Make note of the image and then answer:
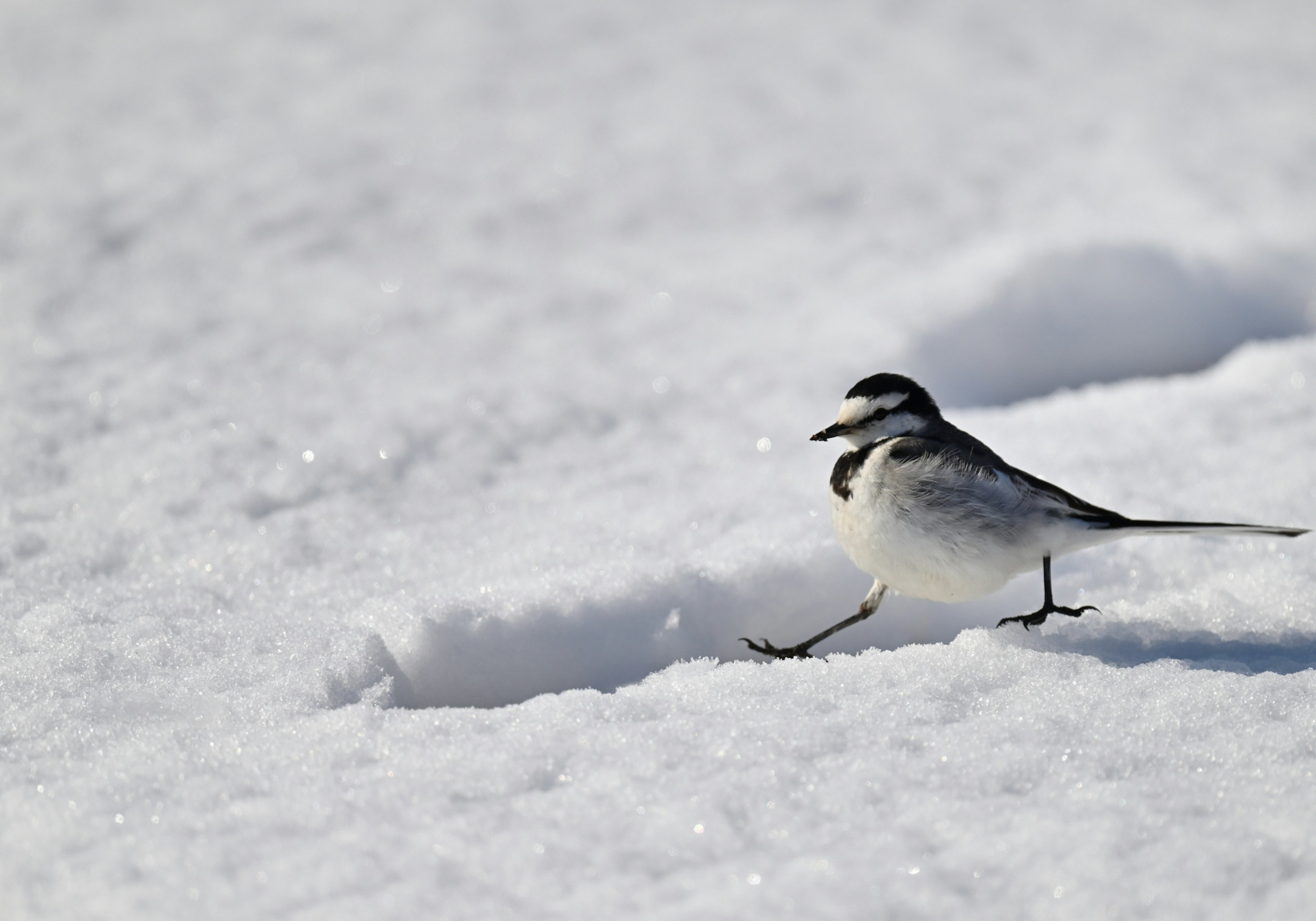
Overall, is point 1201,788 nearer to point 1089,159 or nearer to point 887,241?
point 887,241

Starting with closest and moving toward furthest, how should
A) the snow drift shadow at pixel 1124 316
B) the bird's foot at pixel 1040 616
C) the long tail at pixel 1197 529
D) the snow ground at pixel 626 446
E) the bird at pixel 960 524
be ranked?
the snow ground at pixel 626 446, the long tail at pixel 1197 529, the bird at pixel 960 524, the bird's foot at pixel 1040 616, the snow drift shadow at pixel 1124 316

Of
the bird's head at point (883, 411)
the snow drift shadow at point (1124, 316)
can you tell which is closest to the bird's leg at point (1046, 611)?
the bird's head at point (883, 411)

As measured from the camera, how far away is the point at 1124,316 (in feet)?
17.4

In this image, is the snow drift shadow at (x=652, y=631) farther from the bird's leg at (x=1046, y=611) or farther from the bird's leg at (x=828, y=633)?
the bird's leg at (x=1046, y=611)

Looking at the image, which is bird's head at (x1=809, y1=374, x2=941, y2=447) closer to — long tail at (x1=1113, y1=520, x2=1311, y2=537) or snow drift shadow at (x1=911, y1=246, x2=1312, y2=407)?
long tail at (x1=1113, y1=520, x2=1311, y2=537)

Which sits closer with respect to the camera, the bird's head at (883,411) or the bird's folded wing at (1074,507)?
the bird's folded wing at (1074,507)

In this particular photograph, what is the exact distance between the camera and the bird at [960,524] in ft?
9.52

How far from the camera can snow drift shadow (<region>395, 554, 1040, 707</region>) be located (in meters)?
3.12

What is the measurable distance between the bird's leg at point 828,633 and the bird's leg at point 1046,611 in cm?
40

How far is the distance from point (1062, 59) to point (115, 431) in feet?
20.8

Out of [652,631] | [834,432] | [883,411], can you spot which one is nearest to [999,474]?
[883,411]

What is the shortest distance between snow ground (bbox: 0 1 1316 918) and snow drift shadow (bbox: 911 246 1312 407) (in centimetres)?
3

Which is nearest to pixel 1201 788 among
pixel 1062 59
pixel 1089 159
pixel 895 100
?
pixel 1089 159

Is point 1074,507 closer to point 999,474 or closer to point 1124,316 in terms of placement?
point 999,474
